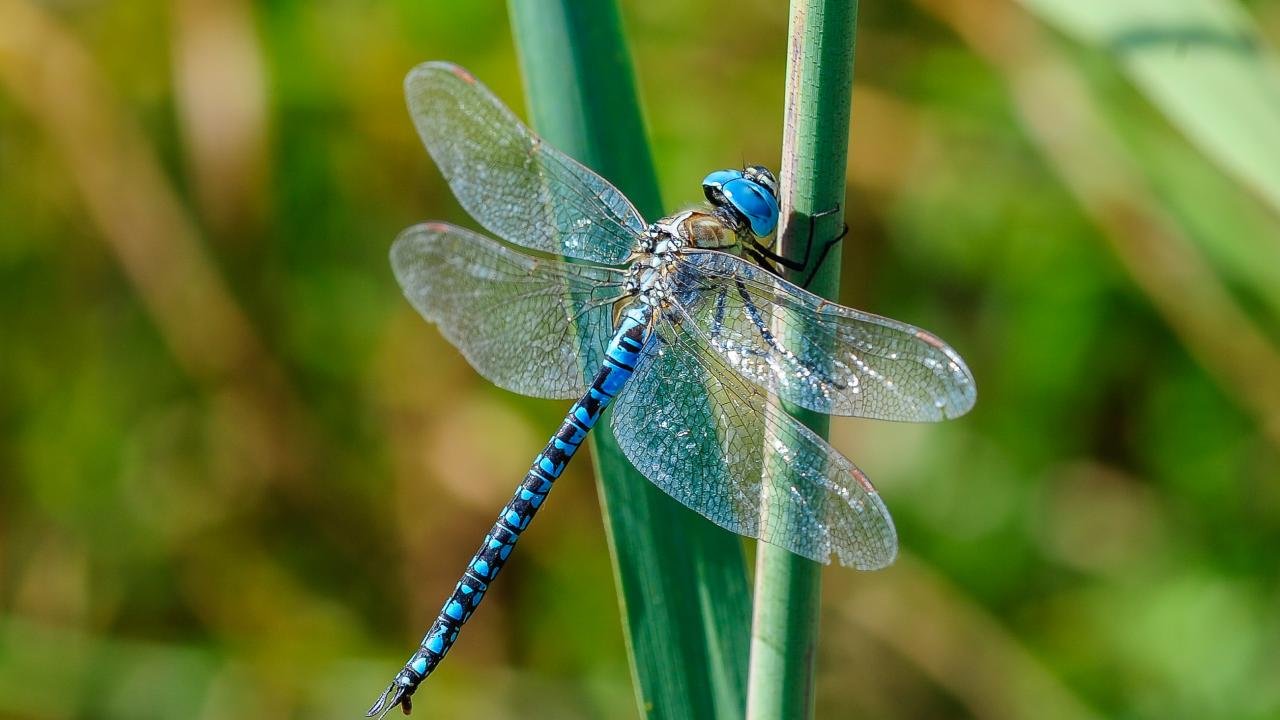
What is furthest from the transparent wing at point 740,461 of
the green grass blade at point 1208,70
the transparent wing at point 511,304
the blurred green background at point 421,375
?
the blurred green background at point 421,375

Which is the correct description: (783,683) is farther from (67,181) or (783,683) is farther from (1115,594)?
(67,181)

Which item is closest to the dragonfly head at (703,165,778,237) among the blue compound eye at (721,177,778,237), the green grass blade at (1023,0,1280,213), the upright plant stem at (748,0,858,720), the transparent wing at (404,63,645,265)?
the blue compound eye at (721,177,778,237)

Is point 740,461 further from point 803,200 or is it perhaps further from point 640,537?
point 803,200

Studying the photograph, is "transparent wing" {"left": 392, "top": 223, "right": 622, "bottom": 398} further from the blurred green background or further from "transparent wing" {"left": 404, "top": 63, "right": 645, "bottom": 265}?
the blurred green background

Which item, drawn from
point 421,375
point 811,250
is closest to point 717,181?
point 811,250

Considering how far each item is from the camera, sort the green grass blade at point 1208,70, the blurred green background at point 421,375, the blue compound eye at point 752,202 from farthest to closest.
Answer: the blurred green background at point 421,375 < the blue compound eye at point 752,202 < the green grass blade at point 1208,70

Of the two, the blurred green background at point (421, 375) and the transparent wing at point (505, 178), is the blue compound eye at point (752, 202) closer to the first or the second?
the transparent wing at point (505, 178)
